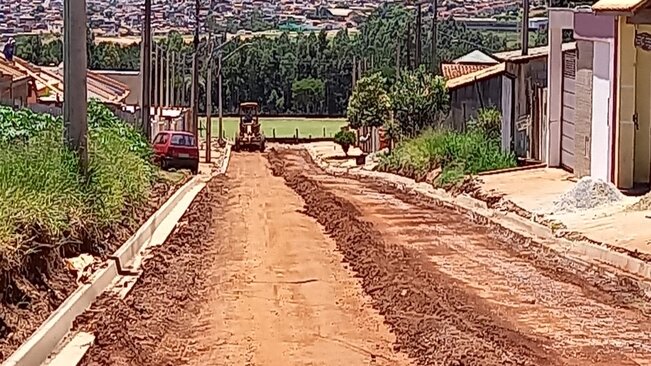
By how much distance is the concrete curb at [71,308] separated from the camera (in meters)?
10.6

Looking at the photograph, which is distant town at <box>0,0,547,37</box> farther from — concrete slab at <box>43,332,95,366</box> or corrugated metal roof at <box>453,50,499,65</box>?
concrete slab at <box>43,332,95,366</box>

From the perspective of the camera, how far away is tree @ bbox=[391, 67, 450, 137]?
45.6 meters

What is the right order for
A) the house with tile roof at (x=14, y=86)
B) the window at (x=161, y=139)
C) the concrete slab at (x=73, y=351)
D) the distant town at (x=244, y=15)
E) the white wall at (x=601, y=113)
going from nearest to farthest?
1. the concrete slab at (x=73, y=351)
2. the white wall at (x=601, y=113)
3. the house with tile roof at (x=14, y=86)
4. the window at (x=161, y=139)
5. the distant town at (x=244, y=15)

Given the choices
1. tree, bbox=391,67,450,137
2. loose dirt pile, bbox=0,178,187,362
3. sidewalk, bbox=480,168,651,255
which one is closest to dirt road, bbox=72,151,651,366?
loose dirt pile, bbox=0,178,187,362

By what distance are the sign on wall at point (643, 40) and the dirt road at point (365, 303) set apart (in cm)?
498

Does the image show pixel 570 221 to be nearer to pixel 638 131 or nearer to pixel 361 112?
pixel 638 131

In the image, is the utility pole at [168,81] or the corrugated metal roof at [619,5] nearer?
the corrugated metal roof at [619,5]

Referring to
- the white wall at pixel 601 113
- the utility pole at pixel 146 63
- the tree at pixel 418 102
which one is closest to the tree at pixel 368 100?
the tree at pixel 418 102

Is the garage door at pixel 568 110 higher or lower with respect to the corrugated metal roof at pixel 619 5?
lower

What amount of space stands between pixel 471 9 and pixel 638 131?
105m

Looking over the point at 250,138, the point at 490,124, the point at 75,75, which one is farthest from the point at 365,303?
the point at 250,138

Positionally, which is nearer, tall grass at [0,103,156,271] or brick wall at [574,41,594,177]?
tall grass at [0,103,156,271]

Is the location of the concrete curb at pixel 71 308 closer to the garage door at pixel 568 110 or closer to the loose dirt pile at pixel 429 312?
the loose dirt pile at pixel 429 312

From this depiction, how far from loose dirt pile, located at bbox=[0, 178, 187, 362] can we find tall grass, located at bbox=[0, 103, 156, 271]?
0.61 ft
